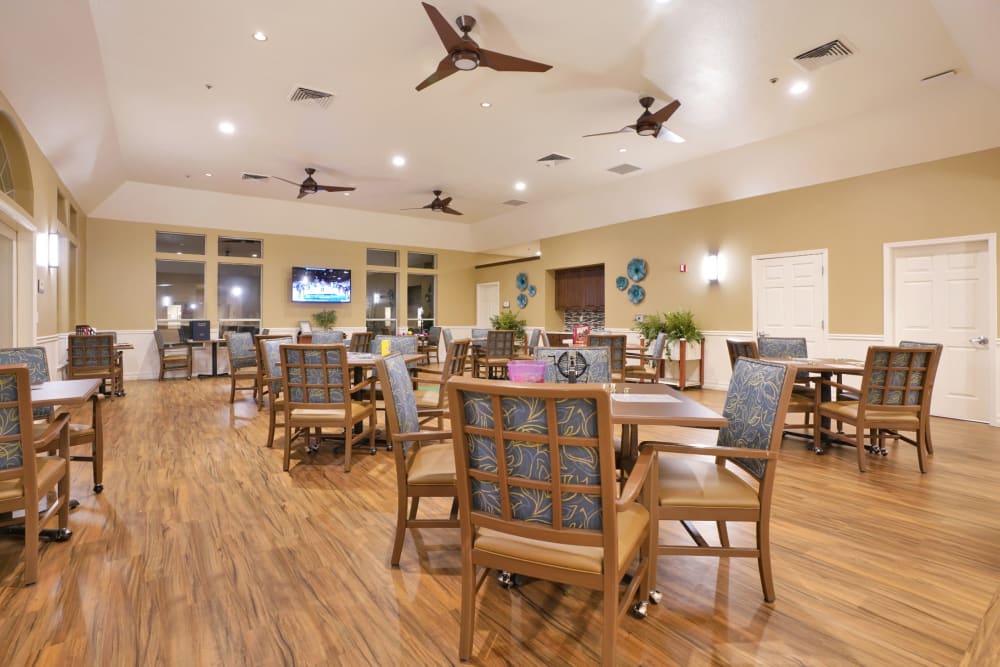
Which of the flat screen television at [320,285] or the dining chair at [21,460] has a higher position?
the flat screen television at [320,285]

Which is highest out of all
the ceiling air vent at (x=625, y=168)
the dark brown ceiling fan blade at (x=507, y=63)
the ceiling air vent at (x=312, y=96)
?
the ceiling air vent at (x=625, y=168)

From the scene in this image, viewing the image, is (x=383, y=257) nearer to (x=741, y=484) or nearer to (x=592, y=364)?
(x=592, y=364)

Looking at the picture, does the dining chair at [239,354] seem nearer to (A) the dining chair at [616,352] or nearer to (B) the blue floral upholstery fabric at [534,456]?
(A) the dining chair at [616,352]

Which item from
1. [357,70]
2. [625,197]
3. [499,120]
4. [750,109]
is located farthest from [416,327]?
[750,109]

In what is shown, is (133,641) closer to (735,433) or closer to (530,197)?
(735,433)

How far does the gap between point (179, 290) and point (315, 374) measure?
7.76 metres

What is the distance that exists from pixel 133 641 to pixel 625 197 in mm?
8763

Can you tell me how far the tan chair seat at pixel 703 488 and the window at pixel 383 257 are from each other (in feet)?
34.5

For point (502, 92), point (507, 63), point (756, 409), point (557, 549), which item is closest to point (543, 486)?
point (557, 549)

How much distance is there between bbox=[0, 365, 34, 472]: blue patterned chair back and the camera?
6.22 feet

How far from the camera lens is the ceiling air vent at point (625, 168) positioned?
309 inches

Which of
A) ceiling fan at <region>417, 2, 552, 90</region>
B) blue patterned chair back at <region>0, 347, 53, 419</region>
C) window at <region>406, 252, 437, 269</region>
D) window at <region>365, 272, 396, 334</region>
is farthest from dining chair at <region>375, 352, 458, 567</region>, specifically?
window at <region>406, 252, 437, 269</region>

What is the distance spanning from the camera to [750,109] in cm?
568

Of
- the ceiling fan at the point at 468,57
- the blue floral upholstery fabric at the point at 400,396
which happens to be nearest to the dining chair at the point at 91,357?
the ceiling fan at the point at 468,57
